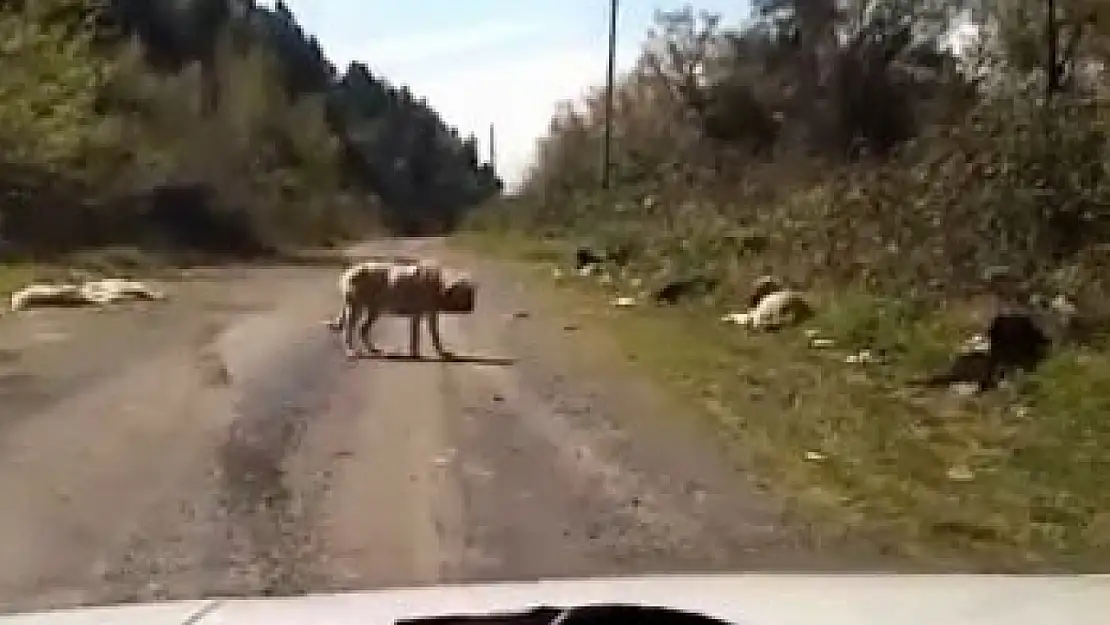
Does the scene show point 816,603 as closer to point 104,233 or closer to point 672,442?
point 672,442

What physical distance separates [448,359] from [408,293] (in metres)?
0.69

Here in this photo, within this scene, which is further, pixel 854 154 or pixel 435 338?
pixel 854 154

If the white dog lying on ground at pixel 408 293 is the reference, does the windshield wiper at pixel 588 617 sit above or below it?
above

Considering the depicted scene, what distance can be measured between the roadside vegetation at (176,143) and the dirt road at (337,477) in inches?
448

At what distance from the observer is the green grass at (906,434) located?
386 inches

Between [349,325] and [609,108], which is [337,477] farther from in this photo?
[609,108]

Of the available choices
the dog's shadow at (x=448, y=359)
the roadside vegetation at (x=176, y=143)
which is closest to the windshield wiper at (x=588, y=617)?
the dog's shadow at (x=448, y=359)

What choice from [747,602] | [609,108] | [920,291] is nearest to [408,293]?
[920,291]

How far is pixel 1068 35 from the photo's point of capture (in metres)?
27.0

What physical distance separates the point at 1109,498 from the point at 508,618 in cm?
831

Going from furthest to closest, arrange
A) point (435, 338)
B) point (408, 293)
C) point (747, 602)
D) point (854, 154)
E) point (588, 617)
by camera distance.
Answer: point (854, 154)
point (435, 338)
point (408, 293)
point (747, 602)
point (588, 617)

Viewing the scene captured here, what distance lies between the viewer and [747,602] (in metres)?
2.99

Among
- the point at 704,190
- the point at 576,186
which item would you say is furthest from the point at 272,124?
the point at 704,190

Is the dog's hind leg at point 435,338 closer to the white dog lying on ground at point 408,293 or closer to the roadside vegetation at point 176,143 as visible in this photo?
the white dog lying on ground at point 408,293
